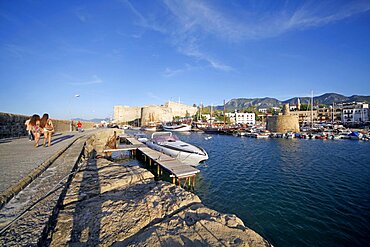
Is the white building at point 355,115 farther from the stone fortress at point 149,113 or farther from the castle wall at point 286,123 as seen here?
the stone fortress at point 149,113

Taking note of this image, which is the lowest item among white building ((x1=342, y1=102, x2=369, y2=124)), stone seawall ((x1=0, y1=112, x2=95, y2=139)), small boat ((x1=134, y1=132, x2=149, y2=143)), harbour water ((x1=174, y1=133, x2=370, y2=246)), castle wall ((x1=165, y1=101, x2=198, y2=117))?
harbour water ((x1=174, y1=133, x2=370, y2=246))

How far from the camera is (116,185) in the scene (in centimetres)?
695

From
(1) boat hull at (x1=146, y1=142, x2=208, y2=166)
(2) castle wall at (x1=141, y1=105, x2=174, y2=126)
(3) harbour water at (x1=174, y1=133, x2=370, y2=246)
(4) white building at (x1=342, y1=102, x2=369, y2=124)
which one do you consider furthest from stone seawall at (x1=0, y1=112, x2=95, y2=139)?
(4) white building at (x1=342, y1=102, x2=369, y2=124)

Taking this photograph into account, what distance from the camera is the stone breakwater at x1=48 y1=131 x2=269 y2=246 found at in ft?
12.8

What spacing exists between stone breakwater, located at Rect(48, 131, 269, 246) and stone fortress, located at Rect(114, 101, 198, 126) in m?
72.1

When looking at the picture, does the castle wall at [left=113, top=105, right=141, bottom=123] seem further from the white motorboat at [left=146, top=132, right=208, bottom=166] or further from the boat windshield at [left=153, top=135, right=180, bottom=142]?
the white motorboat at [left=146, top=132, right=208, bottom=166]

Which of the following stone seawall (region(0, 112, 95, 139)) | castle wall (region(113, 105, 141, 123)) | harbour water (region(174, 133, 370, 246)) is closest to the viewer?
harbour water (region(174, 133, 370, 246))

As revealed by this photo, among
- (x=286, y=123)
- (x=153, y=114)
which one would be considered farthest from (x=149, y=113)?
(x=286, y=123)

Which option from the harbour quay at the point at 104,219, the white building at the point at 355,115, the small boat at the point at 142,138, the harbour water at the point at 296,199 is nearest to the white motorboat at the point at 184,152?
the harbour water at the point at 296,199

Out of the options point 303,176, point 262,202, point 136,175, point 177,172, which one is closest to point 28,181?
point 136,175

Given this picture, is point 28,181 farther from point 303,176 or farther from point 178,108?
point 178,108

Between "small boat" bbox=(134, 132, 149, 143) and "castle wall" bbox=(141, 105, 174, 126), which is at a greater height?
"castle wall" bbox=(141, 105, 174, 126)

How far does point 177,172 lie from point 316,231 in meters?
6.16

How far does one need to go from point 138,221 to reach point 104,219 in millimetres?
853
